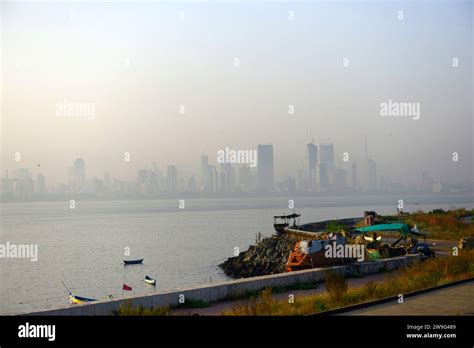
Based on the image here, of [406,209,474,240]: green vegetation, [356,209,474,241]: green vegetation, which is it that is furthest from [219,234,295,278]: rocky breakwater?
[406,209,474,240]: green vegetation

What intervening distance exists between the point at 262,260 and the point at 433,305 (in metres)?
31.2

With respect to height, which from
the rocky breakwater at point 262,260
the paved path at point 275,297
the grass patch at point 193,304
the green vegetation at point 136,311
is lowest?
the rocky breakwater at point 262,260

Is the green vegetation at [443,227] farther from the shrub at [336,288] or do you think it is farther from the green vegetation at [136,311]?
the green vegetation at [136,311]

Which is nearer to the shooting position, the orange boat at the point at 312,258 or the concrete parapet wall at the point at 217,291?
the concrete parapet wall at the point at 217,291

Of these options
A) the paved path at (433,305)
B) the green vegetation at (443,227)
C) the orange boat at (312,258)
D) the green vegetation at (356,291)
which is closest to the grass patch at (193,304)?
the green vegetation at (356,291)

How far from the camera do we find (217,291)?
13.5 meters

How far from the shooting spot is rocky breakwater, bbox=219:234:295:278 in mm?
40344

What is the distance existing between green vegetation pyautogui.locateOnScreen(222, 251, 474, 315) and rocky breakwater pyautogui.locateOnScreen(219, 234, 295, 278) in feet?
69.6

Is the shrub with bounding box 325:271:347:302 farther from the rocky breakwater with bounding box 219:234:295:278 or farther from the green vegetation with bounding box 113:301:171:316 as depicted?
the rocky breakwater with bounding box 219:234:295:278

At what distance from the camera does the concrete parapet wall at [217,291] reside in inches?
440

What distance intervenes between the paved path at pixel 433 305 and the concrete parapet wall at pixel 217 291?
338cm
